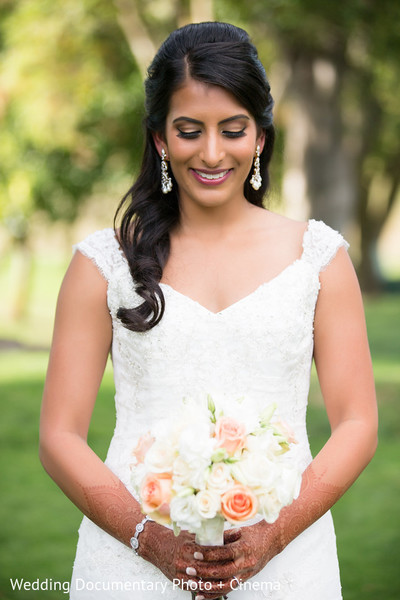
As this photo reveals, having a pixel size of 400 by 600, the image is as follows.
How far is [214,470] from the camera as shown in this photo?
243 centimetres

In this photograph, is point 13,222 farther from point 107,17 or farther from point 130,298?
point 130,298

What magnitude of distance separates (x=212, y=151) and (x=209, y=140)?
4 centimetres

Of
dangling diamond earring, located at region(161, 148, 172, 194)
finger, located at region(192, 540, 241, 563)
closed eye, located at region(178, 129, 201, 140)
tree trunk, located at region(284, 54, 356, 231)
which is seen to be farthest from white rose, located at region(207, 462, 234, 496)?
tree trunk, located at region(284, 54, 356, 231)

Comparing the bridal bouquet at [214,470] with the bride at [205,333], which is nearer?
the bridal bouquet at [214,470]

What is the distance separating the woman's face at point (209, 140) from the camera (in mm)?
3061

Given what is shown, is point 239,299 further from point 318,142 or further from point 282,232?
point 318,142

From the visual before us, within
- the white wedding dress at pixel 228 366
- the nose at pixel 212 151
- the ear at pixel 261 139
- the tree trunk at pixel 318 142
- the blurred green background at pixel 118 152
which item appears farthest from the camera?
the tree trunk at pixel 318 142

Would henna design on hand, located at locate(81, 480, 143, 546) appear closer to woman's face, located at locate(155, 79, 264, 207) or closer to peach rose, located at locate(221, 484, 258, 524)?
peach rose, located at locate(221, 484, 258, 524)

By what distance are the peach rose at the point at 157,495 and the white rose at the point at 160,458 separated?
0.02 meters

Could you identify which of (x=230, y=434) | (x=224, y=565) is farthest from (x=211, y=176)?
(x=224, y=565)

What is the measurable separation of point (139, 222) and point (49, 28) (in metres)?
14.3

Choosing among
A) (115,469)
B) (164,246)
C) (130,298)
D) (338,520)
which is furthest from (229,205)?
(338,520)

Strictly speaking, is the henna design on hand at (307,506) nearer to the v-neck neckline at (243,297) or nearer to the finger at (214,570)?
the finger at (214,570)

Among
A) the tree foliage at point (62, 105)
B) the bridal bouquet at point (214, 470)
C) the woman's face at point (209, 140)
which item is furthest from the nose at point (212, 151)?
the tree foliage at point (62, 105)
